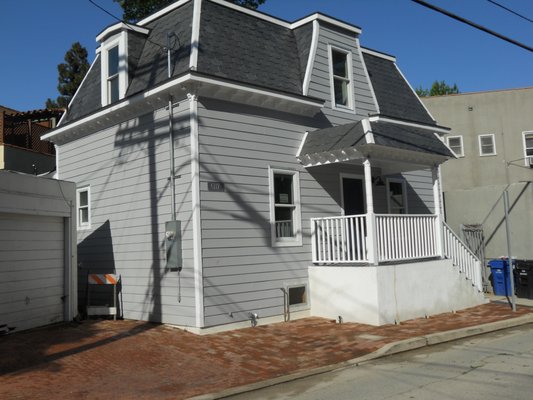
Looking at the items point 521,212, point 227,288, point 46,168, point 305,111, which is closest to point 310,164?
point 305,111

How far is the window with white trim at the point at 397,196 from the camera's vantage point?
15570 millimetres

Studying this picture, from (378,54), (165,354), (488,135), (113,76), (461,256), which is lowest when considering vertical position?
(165,354)

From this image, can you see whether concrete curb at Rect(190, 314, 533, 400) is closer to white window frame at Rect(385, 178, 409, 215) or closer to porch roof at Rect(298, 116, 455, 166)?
porch roof at Rect(298, 116, 455, 166)

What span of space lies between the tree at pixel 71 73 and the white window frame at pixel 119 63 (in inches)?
883

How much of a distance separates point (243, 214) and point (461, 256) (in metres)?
6.09

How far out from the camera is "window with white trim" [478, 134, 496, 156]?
85.2 feet

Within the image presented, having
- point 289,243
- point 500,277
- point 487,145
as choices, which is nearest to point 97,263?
point 289,243

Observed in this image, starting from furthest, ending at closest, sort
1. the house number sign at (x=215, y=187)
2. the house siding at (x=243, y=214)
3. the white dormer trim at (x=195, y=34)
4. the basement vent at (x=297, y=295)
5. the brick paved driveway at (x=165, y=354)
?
1. the basement vent at (x=297, y=295)
2. the white dormer trim at (x=195, y=34)
3. the house number sign at (x=215, y=187)
4. the house siding at (x=243, y=214)
5. the brick paved driveway at (x=165, y=354)

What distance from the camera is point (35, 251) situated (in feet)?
36.3

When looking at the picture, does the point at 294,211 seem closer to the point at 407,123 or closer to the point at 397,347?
the point at 397,347

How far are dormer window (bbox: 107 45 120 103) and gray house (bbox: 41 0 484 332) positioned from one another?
5cm

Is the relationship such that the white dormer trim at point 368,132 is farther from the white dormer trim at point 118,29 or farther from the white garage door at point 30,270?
the white garage door at point 30,270

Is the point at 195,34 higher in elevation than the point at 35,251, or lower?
higher

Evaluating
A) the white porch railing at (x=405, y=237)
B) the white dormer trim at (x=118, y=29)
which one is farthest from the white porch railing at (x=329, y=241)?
the white dormer trim at (x=118, y=29)
